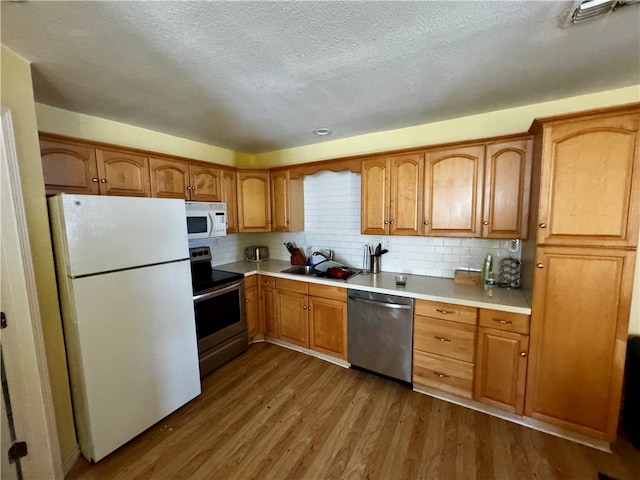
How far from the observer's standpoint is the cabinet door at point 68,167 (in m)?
1.82

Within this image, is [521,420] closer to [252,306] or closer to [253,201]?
[252,306]

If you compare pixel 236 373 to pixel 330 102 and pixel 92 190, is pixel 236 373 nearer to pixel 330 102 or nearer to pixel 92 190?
pixel 92 190

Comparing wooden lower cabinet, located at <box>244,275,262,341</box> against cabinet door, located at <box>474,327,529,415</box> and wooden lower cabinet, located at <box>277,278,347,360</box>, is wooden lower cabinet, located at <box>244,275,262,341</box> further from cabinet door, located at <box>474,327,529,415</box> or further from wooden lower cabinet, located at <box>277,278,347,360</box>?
cabinet door, located at <box>474,327,529,415</box>

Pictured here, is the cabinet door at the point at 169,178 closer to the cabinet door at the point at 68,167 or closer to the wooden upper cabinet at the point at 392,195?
the cabinet door at the point at 68,167

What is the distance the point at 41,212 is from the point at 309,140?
2.35 m

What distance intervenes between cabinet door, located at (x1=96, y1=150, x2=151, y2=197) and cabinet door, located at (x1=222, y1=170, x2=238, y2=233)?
0.77 metres

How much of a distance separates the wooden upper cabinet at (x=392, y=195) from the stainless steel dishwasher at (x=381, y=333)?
67cm

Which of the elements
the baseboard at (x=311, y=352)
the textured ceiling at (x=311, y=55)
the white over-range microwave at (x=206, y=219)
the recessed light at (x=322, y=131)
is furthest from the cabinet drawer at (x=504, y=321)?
the white over-range microwave at (x=206, y=219)

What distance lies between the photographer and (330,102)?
2.02m

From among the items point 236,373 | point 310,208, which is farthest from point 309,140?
point 236,373

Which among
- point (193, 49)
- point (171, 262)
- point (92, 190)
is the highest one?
point (193, 49)

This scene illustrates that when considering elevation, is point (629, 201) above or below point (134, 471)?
above

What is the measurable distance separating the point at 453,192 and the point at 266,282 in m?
2.14

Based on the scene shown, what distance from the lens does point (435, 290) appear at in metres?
2.20
